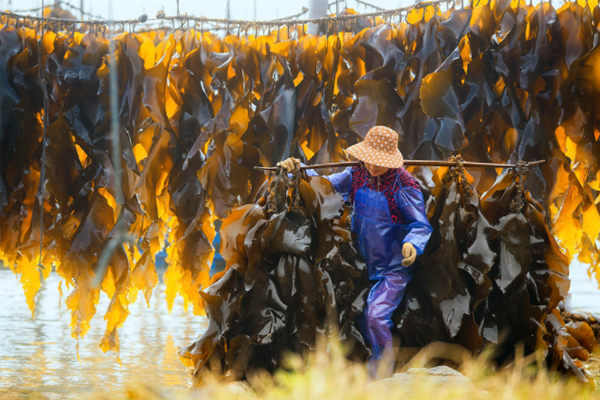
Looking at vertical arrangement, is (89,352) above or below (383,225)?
below

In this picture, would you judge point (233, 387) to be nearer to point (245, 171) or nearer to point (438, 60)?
point (245, 171)

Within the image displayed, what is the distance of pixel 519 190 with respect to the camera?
10.1ft

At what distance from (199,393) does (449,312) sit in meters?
1.17

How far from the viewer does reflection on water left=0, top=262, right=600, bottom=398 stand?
406 cm

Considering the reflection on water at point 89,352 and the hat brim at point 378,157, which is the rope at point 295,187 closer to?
the hat brim at point 378,157

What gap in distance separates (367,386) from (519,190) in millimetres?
1201

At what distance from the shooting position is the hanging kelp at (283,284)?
303 centimetres

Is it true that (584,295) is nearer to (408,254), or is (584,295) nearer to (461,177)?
(461,177)

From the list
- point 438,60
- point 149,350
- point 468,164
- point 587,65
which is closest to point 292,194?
point 468,164

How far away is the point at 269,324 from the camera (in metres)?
3.04

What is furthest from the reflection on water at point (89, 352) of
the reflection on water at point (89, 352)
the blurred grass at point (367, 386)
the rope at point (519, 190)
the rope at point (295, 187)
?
the rope at point (519, 190)

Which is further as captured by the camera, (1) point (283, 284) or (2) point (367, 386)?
(1) point (283, 284)

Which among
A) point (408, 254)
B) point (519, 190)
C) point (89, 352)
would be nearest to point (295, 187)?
point (408, 254)

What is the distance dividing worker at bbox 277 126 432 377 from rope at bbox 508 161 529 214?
408mm
